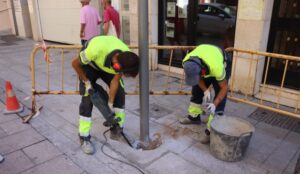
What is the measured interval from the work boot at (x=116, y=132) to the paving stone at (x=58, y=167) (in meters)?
0.68

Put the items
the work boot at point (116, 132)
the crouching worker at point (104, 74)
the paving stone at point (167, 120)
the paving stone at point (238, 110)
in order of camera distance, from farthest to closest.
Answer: the paving stone at point (238, 110) → the paving stone at point (167, 120) → the work boot at point (116, 132) → the crouching worker at point (104, 74)

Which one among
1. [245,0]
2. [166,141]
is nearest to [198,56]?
[166,141]

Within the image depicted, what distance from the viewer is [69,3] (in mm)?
9383

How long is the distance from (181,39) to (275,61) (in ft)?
7.49

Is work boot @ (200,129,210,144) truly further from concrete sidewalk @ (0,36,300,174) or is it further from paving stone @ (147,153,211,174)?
paving stone @ (147,153,211,174)

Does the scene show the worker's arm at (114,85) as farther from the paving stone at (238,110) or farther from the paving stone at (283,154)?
the paving stone at (238,110)

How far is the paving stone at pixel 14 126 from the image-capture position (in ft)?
12.6

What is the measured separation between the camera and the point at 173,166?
9.93ft

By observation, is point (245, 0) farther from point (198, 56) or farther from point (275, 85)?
point (198, 56)

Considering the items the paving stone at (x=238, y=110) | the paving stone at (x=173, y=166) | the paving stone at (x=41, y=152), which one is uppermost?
the paving stone at (x=238, y=110)

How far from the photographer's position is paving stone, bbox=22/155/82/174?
2.94m

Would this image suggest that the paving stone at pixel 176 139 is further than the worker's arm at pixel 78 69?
Yes

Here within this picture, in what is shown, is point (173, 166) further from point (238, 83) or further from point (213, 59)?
point (238, 83)

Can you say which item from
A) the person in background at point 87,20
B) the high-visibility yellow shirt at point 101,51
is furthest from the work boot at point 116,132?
the person in background at point 87,20
